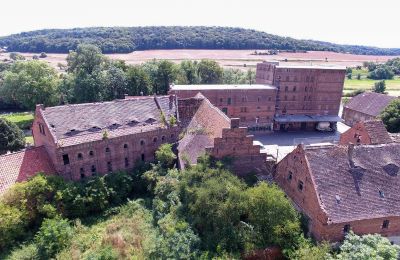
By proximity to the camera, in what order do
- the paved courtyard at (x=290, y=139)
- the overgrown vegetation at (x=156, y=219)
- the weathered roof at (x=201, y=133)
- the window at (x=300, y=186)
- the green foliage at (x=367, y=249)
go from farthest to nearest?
the paved courtyard at (x=290, y=139) < the weathered roof at (x=201, y=133) < the window at (x=300, y=186) < the overgrown vegetation at (x=156, y=219) < the green foliage at (x=367, y=249)

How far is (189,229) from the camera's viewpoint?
30609 millimetres

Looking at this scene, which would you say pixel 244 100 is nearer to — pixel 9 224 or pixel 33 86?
pixel 9 224

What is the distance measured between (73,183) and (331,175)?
31.5m

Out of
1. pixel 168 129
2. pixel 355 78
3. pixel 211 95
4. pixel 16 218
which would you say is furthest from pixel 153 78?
pixel 355 78

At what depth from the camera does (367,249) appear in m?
26.0

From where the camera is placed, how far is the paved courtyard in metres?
62.3

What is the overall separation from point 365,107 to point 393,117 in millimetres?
17173

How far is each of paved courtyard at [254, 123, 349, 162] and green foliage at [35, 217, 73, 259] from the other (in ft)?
131

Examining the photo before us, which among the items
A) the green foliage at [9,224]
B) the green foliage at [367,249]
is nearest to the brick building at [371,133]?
the green foliage at [367,249]

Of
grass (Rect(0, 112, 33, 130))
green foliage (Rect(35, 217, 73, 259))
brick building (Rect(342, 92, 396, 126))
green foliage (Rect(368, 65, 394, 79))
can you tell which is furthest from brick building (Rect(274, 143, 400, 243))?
green foliage (Rect(368, 65, 394, 79))

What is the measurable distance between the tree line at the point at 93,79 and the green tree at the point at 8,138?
78.9 ft

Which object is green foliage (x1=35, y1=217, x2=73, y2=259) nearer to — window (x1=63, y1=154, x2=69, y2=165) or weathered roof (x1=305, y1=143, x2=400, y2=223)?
window (x1=63, y1=154, x2=69, y2=165)

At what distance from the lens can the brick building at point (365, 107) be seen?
7338 cm

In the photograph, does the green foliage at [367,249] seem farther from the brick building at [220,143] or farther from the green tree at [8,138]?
the green tree at [8,138]
